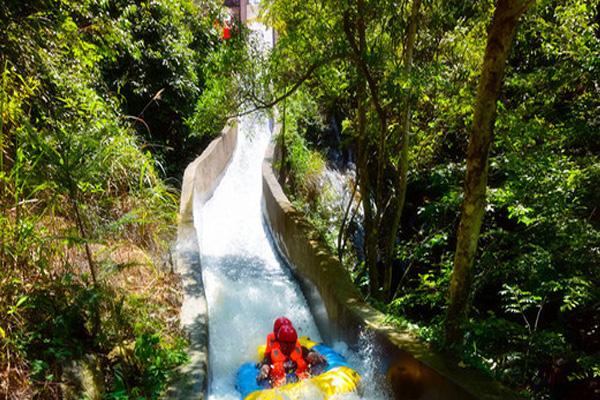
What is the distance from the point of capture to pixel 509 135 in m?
5.37

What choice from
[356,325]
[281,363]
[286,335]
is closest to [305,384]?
[281,363]

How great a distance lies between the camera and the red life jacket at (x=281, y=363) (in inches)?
174

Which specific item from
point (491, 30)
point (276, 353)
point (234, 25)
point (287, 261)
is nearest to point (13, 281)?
point (276, 353)

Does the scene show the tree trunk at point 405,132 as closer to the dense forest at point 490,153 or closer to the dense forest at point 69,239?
the dense forest at point 490,153

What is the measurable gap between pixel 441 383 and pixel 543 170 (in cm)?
263

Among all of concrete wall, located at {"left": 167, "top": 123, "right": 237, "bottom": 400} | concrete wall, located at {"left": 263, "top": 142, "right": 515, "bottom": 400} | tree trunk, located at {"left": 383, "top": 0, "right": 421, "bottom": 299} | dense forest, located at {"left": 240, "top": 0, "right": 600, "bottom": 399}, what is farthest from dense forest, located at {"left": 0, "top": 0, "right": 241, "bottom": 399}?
tree trunk, located at {"left": 383, "top": 0, "right": 421, "bottom": 299}

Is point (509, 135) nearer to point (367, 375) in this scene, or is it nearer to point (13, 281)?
point (367, 375)

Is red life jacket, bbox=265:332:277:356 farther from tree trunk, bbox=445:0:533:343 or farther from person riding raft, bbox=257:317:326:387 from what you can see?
tree trunk, bbox=445:0:533:343

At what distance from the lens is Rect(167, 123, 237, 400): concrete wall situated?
3.56 m

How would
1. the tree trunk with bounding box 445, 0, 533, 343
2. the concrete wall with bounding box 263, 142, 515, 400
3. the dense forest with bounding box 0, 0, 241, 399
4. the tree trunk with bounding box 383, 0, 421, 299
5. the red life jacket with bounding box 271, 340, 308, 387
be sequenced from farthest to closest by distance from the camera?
the tree trunk with bounding box 383, 0, 421, 299, the red life jacket with bounding box 271, 340, 308, 387, the concrete wall with bounding box 263, 142, 515, 400, the dense forest with bounding box 0, 0, 241, 399, the tree trunk with bounding box 445, 0, 533, 343

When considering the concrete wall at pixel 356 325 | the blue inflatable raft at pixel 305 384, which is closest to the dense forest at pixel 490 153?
the concrete wall at pixel 356 325

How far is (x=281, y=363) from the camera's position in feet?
14.7

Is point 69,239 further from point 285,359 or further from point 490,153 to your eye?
point 490,153

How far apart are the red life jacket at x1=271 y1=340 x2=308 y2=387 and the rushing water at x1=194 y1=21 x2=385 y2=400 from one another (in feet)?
1.60
